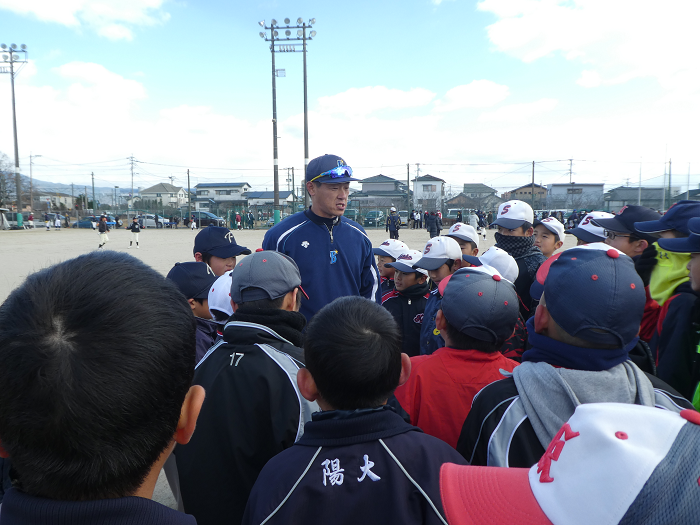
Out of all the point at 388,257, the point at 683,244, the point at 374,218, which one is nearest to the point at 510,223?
the point at 388,257

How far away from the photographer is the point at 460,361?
213 centimetres

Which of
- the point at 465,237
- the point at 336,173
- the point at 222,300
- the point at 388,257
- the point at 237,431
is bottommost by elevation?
the point at 237,431

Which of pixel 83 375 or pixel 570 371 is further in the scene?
pixel 570 371

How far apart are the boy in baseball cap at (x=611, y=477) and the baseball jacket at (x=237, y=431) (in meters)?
0.99

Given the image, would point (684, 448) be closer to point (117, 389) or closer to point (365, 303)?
point (117, 389)

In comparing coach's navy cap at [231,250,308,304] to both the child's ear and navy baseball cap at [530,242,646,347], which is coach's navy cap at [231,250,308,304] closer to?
the child's ear

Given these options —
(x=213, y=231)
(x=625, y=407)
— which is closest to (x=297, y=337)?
(x=625, y=407)

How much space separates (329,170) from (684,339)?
2397 mm

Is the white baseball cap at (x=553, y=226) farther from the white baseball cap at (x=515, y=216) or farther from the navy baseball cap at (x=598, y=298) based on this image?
the navy baseball cap at (x=598, y=298)

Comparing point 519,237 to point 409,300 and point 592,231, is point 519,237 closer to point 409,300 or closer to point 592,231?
point 592,231

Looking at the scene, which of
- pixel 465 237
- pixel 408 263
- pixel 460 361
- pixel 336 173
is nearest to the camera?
pixel 460 361

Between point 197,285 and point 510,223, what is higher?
point 510,223

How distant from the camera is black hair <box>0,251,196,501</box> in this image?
0.77 m

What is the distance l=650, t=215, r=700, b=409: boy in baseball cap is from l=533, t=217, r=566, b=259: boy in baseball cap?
2.51 m
